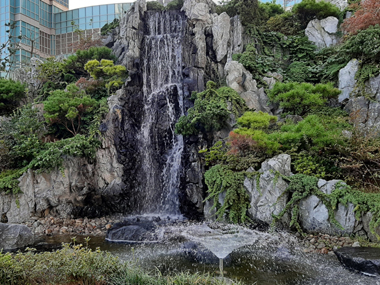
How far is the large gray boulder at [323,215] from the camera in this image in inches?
344

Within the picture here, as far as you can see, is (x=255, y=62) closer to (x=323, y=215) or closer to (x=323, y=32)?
(x=323, y=32)

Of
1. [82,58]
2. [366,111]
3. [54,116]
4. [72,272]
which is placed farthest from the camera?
[82,58]

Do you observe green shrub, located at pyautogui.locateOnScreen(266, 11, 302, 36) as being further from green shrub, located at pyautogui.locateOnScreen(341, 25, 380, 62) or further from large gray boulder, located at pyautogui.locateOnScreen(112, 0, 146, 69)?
large gray boulder, located at pyautogui.locateOnScreen(112, 0, 146, 69)

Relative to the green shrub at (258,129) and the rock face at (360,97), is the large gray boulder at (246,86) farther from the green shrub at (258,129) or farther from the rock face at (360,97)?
the rock face at (360,97)

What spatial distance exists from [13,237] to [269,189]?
27.2ft

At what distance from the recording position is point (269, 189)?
1004 cm

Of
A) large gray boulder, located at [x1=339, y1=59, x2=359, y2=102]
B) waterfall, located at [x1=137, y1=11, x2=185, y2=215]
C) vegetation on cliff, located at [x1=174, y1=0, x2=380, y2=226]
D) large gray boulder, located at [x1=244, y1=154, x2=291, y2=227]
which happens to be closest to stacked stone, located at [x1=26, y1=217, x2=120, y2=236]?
waterfall, located at [x1=137, y1=11, x2=185, y2=215]

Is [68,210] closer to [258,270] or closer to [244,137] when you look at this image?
[244,137]

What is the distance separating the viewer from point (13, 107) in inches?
679

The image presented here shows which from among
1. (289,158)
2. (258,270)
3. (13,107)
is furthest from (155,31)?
(258,270)

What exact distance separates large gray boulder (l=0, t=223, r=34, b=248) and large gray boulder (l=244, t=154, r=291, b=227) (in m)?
7.44

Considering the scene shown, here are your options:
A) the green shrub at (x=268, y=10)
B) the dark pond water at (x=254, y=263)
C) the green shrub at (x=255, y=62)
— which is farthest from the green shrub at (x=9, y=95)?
the green shrub at (x=268, y=10)

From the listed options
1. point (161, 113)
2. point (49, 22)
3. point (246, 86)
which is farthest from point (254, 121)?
point (49, 22)

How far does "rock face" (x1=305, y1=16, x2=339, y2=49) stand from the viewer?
704 inches
